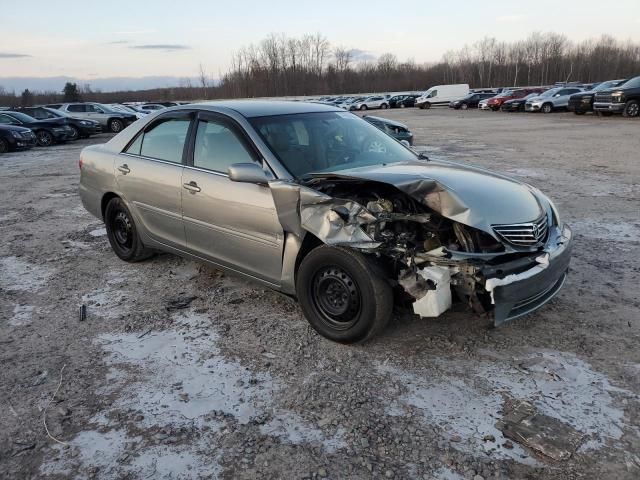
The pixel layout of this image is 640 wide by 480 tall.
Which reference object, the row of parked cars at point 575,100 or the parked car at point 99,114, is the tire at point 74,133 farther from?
the row of parked cars at point 575,100

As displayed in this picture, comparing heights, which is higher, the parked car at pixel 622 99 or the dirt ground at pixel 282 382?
the parked car at pixel 622 99

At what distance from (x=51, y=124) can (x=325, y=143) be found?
67.4 ft

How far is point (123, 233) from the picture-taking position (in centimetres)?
534

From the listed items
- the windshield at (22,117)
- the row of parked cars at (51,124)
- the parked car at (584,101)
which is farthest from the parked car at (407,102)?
the windshield at (22,117)

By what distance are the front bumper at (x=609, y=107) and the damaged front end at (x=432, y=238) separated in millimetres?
22777

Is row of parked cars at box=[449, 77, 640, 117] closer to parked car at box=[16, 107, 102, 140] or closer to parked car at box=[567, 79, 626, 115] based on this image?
parked car at box=[567, 79, 626, 115]

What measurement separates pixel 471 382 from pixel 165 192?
302 cm

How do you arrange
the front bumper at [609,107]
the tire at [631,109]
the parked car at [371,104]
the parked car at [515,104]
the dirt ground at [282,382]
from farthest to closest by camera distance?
the parked car at [371,104] → the parked car at [515,104] → the front bumper at [609,107] → the tire at [631,109] → the dirt ground at [282,382]

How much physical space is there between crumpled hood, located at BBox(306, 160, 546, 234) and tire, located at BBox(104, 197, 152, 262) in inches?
95.9

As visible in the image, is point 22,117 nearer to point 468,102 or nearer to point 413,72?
point 468,102

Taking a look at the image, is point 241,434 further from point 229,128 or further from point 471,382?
point 229,128

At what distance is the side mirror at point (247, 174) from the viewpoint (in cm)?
358

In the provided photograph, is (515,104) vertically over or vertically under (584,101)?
under


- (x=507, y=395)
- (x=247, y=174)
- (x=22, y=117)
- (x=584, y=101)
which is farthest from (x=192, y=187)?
(x=584, y=101)
